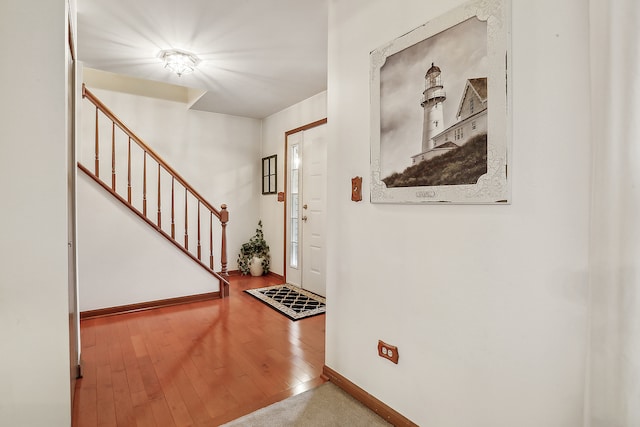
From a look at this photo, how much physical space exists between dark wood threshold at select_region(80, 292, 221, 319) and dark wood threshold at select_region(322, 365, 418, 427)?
221cm

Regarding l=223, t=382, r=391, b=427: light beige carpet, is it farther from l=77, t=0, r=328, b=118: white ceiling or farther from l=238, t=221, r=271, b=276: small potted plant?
l=238, t=221, r=271, b=276: small potted plant

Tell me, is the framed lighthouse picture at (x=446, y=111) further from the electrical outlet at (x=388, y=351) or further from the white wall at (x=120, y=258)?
the white wall at (x=120, y=258)

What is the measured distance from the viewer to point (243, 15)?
2.55m

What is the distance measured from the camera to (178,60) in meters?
3.21

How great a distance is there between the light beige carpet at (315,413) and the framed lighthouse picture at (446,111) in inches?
46.6

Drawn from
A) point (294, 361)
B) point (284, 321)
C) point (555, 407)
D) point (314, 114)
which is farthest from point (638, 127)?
point (314, 114)

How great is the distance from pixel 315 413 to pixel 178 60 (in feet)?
10.3

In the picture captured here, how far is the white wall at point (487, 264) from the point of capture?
1159 mm

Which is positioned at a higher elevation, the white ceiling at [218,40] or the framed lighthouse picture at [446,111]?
the white ceiling at [218,40]

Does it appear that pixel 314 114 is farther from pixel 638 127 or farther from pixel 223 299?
pixel 638 127

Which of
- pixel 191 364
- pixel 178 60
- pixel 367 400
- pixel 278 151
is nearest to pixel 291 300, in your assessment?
pixel 191 364

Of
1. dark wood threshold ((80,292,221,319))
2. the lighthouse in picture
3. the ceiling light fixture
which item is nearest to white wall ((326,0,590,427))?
the lighthouse in picture

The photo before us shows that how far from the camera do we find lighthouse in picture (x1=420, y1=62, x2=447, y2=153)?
1556 mm

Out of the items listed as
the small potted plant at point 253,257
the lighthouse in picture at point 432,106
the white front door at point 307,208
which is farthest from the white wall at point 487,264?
the small potted plant at point 253,257
